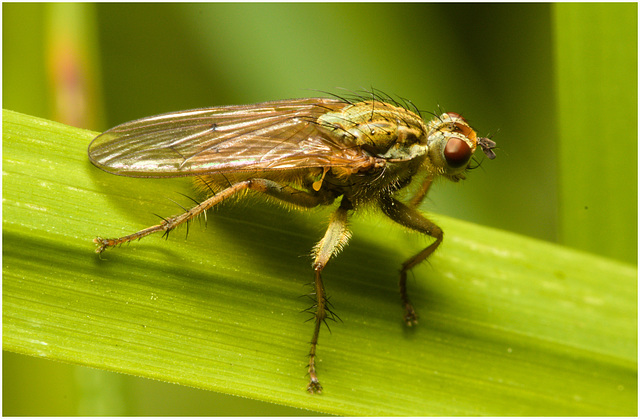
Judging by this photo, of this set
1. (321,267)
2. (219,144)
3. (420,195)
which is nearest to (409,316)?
(321,267)

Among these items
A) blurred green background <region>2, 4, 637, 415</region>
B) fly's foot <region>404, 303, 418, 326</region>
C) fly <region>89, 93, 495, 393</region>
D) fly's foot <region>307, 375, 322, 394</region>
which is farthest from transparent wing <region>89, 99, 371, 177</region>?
fly's foot <region>307, 375, 322, 394</region>

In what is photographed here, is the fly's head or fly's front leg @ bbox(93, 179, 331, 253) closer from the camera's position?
fly's front leg @ bbox(93, 179, 331, 253)

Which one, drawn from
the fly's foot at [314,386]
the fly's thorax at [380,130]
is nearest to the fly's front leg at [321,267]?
the fly's foot at [314,386]

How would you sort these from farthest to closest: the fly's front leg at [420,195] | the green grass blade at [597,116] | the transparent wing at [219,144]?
the fly's front leg at [420,195], the green grass blade at [597,116], the transparent wing at [219,144]

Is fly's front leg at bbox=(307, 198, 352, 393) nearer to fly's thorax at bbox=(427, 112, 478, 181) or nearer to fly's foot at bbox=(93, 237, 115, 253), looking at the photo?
fly's thorax at bbox=(427, 112, 478, 181)

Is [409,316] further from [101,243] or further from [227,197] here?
[101,243]

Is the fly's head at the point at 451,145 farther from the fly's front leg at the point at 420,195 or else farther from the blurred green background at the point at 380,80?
the blurred green background at the point at 380,80
